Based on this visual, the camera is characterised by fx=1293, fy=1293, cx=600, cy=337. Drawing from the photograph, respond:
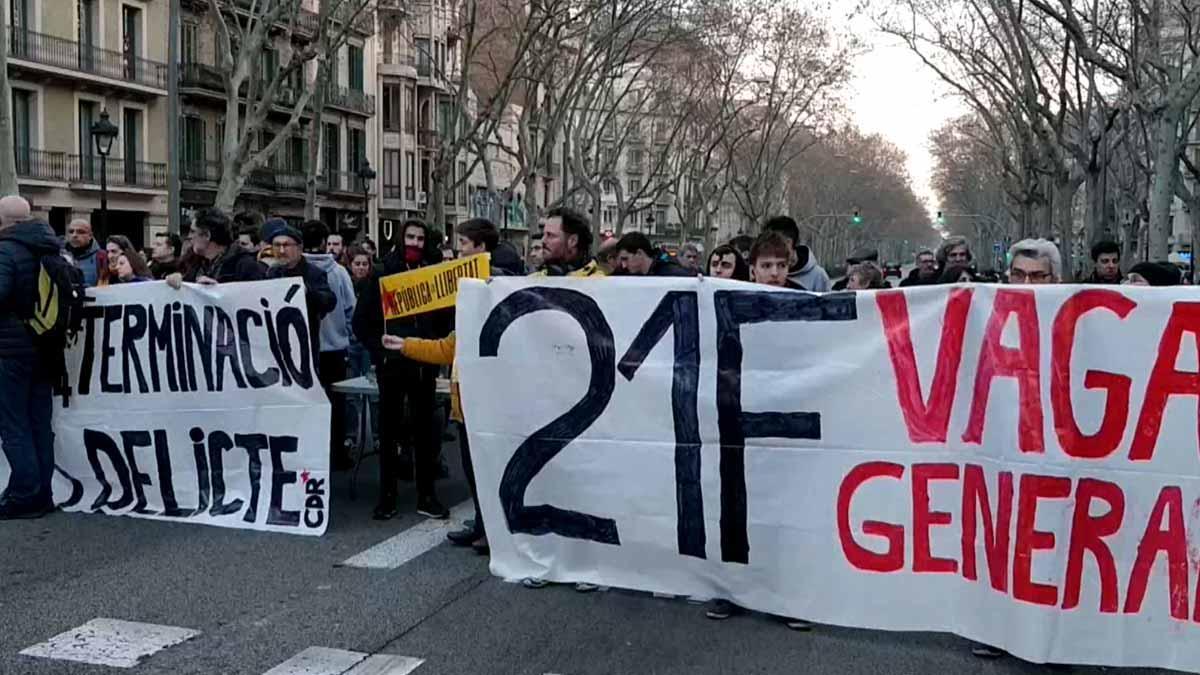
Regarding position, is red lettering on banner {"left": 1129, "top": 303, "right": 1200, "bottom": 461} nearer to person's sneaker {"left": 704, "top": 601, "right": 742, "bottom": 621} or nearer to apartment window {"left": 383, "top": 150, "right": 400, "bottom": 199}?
person's sneaker {"left": 704, "top": 601, "right": 742, "bottom": 621}

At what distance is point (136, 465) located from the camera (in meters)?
7.82


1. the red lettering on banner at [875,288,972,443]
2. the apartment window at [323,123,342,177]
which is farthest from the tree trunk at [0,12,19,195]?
the apartment window at [323,123,342,177]

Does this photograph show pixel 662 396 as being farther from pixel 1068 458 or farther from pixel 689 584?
pixel 1068 458

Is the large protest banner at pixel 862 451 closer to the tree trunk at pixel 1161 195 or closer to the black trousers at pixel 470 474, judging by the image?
the black trousers at pixel 470 474

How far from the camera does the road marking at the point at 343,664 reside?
5020mm

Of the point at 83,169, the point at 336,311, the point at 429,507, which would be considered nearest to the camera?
the point at 429,507

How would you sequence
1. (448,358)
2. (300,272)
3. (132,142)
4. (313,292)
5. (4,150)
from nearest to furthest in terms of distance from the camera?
(448,358) → (313,292) → (300,272) → (4,150) → (132,142)

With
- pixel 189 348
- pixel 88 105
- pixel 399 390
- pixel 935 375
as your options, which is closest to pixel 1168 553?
pixel 935 375

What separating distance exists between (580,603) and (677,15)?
88.9 feet

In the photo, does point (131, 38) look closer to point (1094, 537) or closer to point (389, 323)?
point (389, 323)

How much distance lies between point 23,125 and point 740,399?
33.7 metres

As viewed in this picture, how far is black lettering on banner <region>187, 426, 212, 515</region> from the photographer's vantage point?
762 cm

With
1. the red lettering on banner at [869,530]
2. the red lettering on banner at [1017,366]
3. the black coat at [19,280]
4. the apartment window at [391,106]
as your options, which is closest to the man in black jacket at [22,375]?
the black coat at [19,280]

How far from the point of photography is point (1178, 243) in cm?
7931
